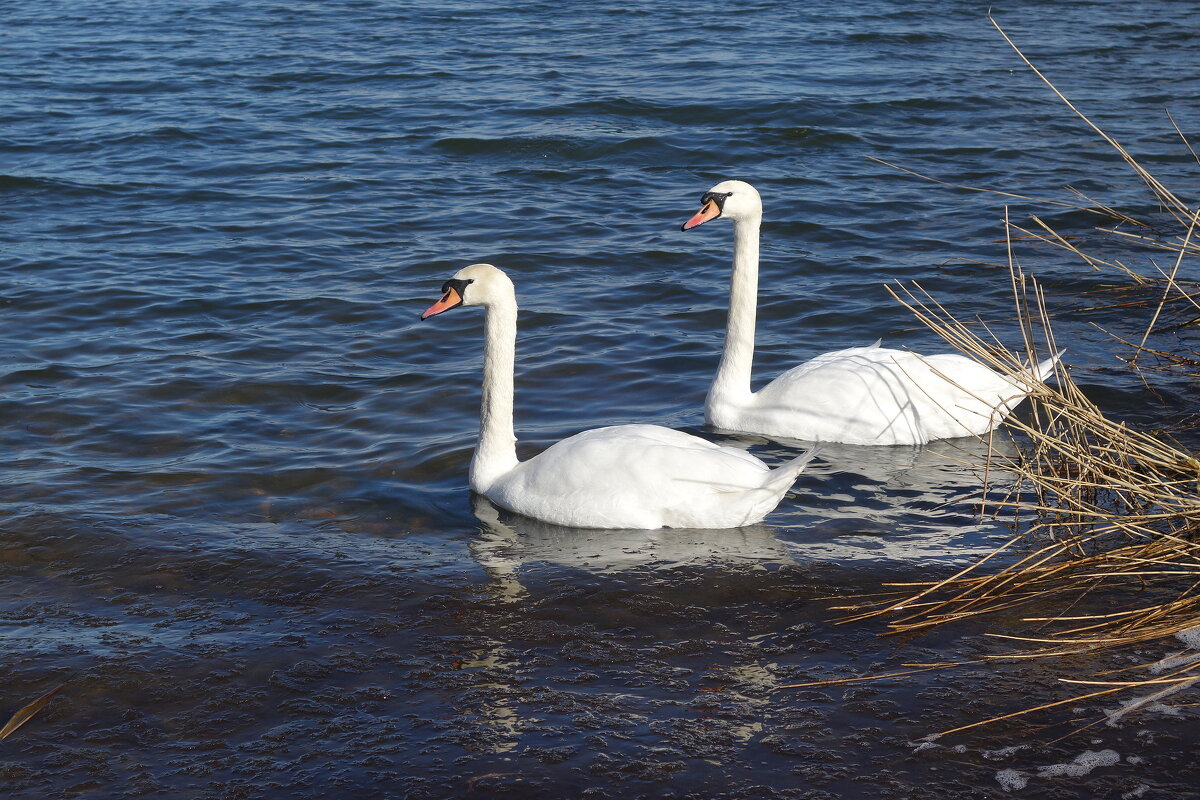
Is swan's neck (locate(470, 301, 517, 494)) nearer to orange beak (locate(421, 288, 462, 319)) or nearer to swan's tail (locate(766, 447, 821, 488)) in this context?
orange beak (locate(421, 288, 462, 319))

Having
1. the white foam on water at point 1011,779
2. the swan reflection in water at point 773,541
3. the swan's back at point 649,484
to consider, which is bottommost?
the white foam on water at point 1011,779

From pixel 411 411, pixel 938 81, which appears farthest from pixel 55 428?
pixel 938 81

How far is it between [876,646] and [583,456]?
1865mm

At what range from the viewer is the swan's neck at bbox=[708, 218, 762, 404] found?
26.2ft

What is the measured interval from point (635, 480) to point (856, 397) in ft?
5.82

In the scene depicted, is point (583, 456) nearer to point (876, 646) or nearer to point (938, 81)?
point (876, 646)

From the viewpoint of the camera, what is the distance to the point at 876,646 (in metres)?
5.17

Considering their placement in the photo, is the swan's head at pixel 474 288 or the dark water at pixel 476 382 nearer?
the dark water at pixel 476 382

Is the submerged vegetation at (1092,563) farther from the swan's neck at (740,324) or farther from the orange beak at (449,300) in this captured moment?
the orange beak at (449,300)

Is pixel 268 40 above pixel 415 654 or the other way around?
above

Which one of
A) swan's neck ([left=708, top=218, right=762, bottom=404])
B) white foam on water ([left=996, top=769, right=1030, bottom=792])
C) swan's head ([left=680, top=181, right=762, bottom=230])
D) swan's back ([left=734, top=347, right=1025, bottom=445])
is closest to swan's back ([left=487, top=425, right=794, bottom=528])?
swan's back ([left=734, top=347, right=1025, bottom=445])

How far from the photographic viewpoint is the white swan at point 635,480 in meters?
6.34

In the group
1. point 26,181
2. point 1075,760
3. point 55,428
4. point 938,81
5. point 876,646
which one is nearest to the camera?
point 1075,760

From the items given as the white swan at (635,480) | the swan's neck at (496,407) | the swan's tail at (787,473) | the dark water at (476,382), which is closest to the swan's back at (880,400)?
the dark water at (476,382)
